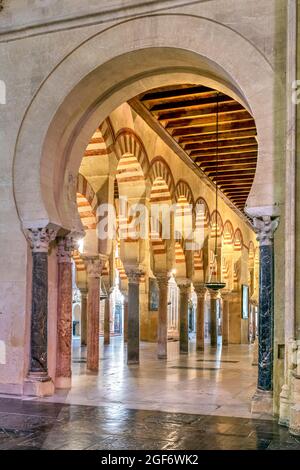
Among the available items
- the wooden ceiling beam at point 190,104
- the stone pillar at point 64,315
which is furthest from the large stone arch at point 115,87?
the wooden ceiling beam at point 190,104

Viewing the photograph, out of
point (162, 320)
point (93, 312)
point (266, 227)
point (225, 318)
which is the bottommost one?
point (225, 318)

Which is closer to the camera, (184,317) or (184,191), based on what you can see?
(184,191)

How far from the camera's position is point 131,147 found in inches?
378

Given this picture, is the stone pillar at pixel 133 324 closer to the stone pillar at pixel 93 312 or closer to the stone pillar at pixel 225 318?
the stone pillar at pixel 93 312

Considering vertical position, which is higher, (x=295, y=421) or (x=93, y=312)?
(x=93, y=312)

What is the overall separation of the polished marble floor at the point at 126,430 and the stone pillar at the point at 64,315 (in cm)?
103

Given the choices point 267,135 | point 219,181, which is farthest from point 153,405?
point 219,181

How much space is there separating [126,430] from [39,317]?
193 cm

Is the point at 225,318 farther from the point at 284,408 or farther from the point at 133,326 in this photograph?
the point at 284,408

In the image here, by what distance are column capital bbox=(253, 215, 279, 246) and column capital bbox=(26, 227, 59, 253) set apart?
2.15 metres

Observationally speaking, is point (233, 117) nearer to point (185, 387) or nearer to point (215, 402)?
point (185, 387)

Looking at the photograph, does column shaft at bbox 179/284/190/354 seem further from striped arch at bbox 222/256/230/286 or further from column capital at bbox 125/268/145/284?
striped arch at bbox 222/256/230/286

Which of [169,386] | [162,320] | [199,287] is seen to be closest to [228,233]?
[199,287]

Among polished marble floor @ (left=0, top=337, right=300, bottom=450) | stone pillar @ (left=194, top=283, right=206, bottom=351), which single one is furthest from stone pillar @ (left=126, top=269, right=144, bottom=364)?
stone pillar @ (left=194, top=283, right=206, bottom=351)
